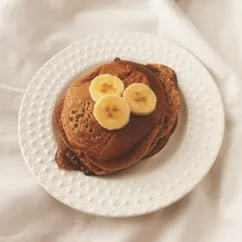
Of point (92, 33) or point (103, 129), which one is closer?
point (103, 129)

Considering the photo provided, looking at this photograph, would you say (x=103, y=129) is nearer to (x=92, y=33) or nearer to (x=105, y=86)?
(x=105, y=86)

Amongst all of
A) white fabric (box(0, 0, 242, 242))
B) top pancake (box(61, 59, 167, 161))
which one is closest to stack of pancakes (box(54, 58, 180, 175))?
top pancake (box(61, 59, 167, 161))

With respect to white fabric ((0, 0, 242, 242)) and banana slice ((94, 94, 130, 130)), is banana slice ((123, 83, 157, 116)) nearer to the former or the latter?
banana slice ((94, 94, 130, 130))

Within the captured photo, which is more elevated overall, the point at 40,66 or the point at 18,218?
the point at 40,66

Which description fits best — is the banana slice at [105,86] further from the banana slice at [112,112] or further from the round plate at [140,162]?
the round plate at [140,162]

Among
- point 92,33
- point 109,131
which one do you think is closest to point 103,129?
point 109,131

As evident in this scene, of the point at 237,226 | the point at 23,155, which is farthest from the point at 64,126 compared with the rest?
the point at 237,226

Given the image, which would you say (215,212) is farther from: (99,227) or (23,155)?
(23,155)
